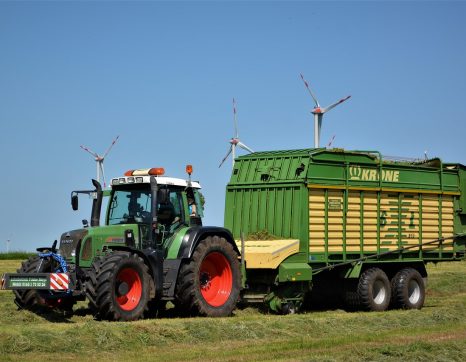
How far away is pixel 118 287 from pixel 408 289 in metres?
8.37

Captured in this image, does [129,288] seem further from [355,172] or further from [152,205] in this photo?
[355,172]

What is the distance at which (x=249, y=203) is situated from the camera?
2033 centimetres

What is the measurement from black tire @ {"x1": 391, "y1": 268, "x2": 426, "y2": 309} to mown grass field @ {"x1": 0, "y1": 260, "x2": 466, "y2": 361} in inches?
120

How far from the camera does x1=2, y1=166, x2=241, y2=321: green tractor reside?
15688 mm

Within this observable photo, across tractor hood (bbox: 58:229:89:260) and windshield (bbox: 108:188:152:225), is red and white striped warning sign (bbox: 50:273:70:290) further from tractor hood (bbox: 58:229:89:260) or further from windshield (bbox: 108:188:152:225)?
windshield (bbox: 108:188:152:225)

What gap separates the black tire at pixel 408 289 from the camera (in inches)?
831

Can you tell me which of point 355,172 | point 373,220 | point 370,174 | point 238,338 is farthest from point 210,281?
point 370,174

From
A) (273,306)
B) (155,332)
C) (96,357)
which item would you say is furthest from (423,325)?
(96,357)

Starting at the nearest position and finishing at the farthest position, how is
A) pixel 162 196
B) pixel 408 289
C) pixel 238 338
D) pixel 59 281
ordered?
1. pixel 238 338
2. pixel 59 281
3. pixel 162 196
4. pixel 408 289

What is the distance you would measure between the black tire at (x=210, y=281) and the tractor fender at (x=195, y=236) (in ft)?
0.35

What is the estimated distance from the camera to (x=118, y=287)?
15719mm

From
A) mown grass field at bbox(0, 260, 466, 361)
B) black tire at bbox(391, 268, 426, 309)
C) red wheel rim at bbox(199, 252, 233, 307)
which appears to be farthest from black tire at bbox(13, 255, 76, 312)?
black tire at bbox(391, 268, 426, 309)

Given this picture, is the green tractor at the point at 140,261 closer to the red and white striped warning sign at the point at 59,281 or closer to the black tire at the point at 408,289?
the red and white striped warning sign at the point at 59,281

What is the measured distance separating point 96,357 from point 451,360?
503cm
